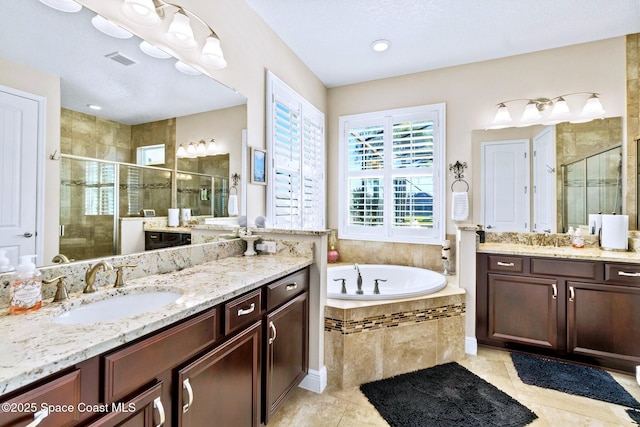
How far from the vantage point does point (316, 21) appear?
8.14ft

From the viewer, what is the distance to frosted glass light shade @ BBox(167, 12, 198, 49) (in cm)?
157

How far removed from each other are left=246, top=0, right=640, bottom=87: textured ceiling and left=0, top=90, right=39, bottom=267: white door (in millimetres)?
1818

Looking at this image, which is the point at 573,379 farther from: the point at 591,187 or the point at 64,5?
the point at 64,5

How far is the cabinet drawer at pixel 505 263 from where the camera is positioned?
246cm

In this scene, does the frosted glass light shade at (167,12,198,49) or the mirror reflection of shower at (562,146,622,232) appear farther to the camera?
the mirror reflection of shower at (562,146,622,232)

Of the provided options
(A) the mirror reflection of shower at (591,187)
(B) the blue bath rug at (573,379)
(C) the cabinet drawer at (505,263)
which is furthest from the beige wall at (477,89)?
(B) the blue bath rug at (573,379)

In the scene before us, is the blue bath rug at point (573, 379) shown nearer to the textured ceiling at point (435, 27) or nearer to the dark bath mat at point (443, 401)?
the dark bath mat at point (443, 401)

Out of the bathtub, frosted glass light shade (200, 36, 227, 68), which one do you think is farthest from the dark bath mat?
frosted glass light shade (200, 36, 227, 68)

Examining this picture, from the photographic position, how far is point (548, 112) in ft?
9.55

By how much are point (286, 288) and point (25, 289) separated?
108cm

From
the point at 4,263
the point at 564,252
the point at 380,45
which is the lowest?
the point at 564,252

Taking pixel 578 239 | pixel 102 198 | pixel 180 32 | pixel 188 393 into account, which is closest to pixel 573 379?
pixel 578 239

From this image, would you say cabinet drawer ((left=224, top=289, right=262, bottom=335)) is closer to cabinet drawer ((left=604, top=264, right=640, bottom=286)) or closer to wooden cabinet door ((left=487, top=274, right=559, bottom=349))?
wooden cabinet door ((left=487, top=274, right=559, bottom=349))

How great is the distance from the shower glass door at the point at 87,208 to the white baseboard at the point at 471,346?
2.64 meters
